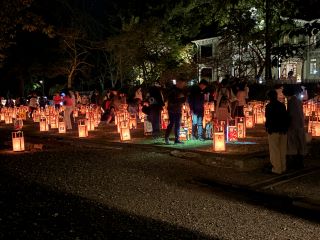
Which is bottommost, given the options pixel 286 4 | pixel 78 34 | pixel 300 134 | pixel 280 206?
pixel 280 206

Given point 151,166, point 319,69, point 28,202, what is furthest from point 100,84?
point 28,202

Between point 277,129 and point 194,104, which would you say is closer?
point 277,129

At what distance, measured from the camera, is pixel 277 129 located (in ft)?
31.8

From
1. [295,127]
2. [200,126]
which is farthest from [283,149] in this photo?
[200,126]

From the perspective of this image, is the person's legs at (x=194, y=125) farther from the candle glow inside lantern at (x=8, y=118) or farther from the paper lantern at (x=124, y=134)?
the candle glow inside lantern at (x=8, y=118)

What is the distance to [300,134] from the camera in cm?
1005

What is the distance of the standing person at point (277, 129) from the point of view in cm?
964

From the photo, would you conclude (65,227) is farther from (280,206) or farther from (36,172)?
(36,172)

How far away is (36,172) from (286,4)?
679 cm

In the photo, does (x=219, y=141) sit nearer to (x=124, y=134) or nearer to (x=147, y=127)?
(x=124, y=134)

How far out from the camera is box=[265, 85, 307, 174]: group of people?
9664 mm

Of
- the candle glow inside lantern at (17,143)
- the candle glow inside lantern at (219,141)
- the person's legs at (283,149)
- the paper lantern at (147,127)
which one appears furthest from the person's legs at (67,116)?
the person's legs at (283,149)

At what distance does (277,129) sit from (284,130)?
6.4 inches

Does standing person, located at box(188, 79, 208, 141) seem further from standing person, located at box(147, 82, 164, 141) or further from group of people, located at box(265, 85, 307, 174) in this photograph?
group of people, located at box(265, 85, 307, 174)
